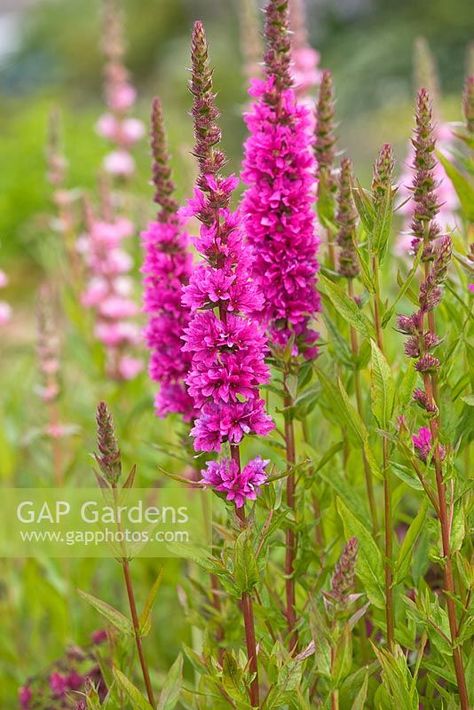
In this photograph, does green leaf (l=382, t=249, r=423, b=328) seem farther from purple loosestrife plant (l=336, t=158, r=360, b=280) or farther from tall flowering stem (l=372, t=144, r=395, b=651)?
purple loosestrife plant (l=336, t=158, r=360, b=280)

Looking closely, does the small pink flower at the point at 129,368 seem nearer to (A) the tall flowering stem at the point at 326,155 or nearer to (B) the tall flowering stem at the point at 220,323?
(A) the tall flowering stem at the point at 326,155

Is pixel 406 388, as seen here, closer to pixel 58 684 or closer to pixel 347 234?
pixel 347 234

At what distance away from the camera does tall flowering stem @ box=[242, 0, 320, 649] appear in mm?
1712

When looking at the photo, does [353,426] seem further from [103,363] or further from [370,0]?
[370,0]

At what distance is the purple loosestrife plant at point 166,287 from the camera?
1.94 m

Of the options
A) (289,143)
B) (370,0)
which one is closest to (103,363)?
(289,143)

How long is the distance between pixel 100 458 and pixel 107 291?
2.07 meters

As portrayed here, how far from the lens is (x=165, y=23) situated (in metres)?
16.9

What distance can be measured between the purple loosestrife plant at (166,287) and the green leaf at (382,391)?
47 centimetres

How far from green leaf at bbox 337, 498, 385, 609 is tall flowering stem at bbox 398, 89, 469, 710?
177 millimetres

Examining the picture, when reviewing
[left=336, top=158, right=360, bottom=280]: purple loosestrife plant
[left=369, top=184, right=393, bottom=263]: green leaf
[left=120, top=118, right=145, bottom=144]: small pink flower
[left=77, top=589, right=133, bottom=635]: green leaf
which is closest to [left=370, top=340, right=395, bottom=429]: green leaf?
[left=369, top=184, right=393, bottom=263]: green leaf

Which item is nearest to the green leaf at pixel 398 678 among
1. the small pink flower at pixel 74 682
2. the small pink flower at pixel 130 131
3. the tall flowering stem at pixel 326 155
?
the tall flowering stem at pixel 326 155

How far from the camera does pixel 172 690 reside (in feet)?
5.64

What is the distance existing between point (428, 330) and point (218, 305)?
0.39m
